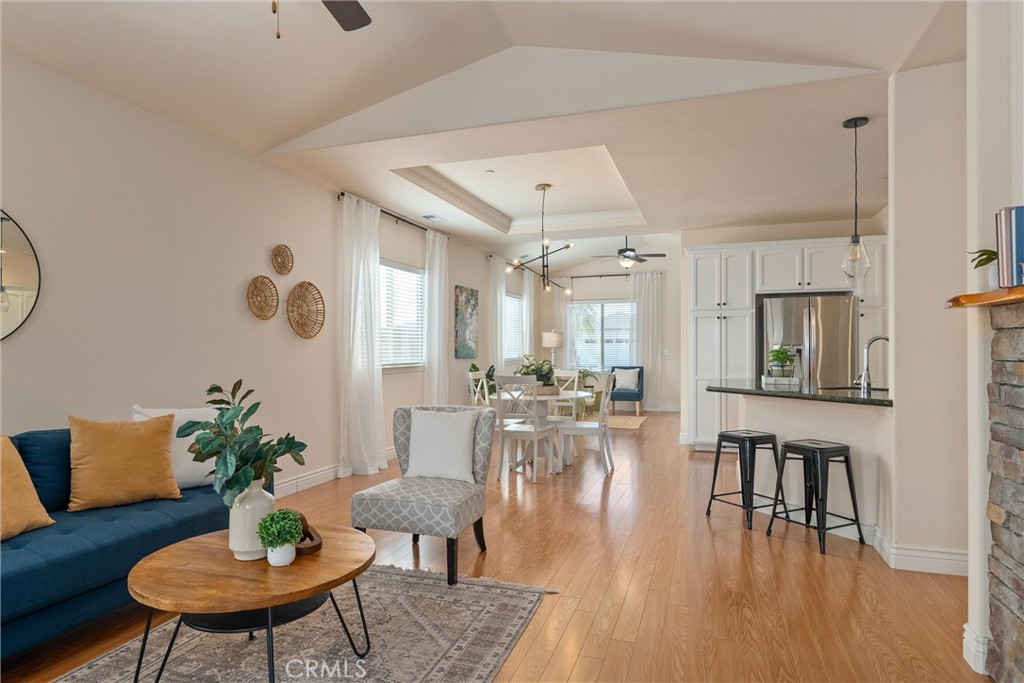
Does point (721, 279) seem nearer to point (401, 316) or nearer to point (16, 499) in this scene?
point (401, 316)

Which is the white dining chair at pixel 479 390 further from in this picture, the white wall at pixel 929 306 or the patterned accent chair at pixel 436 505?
the white wall at pixel 929 306

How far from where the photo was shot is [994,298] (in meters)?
1.95

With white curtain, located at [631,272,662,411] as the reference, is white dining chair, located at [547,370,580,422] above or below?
below

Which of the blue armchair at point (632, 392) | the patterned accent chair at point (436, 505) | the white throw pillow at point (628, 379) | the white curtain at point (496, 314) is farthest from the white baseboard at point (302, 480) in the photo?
the white throw pillow at point (628, 379)

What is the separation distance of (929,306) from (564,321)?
8.74 metres

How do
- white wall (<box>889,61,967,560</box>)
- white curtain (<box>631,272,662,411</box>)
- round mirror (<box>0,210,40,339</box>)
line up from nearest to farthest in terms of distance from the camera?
round mirror (<box>0,210,40,339</box>) → white wall (<box>889,61,967,560</box>) → white curtain (<box>631,272,662,411</box>)

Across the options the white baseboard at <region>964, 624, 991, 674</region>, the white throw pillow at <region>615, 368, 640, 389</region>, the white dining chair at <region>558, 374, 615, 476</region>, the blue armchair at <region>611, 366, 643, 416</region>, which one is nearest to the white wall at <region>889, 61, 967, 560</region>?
the white baseboard at <region>964, 624, 991, 674</region>

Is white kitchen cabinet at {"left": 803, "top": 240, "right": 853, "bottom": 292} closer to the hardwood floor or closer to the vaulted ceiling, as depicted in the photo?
the vaulted ceiling

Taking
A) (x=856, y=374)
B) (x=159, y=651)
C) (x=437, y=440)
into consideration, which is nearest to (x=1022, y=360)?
(x=437, y=440)

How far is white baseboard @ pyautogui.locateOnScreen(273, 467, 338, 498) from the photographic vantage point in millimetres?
4582

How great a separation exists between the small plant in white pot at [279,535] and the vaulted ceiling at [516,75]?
251 cm

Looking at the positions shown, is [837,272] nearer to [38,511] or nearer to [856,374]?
[856,374]

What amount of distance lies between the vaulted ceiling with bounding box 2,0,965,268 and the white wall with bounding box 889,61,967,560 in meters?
0.26

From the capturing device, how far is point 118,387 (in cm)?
339
